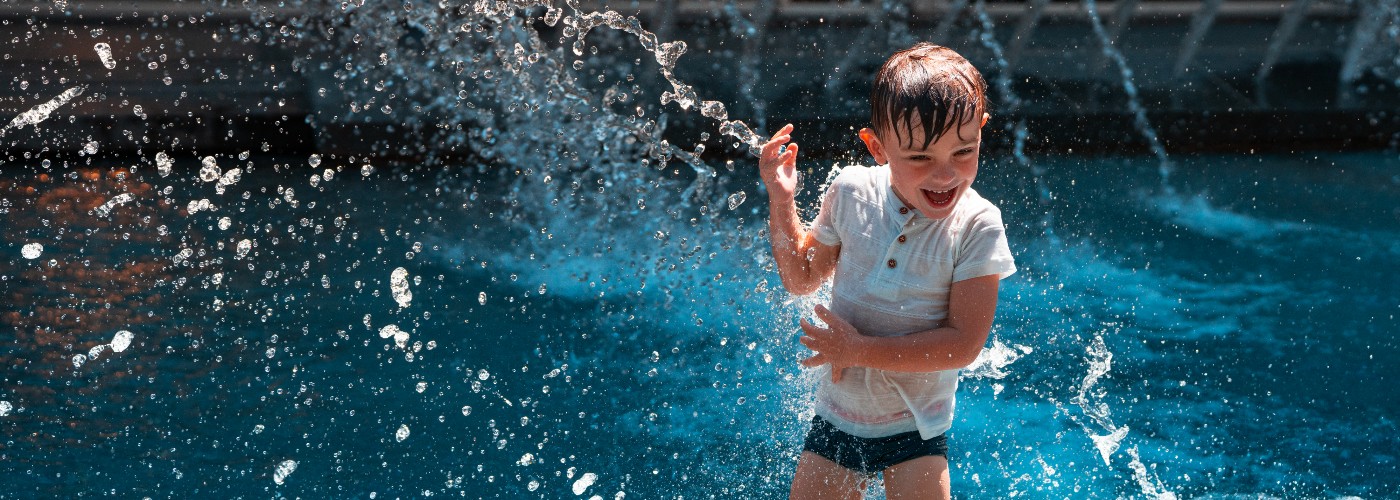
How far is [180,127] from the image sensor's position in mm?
6254

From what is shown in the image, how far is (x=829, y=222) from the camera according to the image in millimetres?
2139

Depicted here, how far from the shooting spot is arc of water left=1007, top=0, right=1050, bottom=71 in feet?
24.1

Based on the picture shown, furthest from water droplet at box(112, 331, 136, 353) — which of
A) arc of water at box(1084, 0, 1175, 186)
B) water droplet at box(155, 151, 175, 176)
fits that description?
arc of water at box(1084, 0, 1175, 186)

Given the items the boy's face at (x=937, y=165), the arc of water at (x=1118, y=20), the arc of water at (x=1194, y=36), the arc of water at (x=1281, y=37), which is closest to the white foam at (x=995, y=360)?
the boy's face at (x=937, y=165)

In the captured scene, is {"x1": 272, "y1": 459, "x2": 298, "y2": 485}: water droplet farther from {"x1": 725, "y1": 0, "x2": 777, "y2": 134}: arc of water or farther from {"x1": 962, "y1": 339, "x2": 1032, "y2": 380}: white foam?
{"x1": 725, "y1": 0, "x2": 777, "y2": 134}: arc of water

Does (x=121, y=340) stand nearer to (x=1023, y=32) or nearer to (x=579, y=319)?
(x=579, y=319)

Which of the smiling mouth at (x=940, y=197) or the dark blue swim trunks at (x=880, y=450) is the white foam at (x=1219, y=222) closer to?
the dark blue swim trunks at (x=880, y=450)

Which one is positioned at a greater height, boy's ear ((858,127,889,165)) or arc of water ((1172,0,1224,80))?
arc of water ((1172,0,1224,80))

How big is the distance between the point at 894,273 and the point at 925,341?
0.13m

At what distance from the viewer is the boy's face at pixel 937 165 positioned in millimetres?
1858

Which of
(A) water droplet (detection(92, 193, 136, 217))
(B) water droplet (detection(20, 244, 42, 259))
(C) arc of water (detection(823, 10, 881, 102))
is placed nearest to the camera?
(B) water droplet (detection(20, 244, 42, 259))

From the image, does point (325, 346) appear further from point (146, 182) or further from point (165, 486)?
point (146, 182)

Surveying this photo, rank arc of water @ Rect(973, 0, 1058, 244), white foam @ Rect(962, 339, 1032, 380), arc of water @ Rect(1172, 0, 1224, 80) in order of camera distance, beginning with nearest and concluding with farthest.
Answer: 1. white foam @ Rect(962, 339, 1032, 380)
2. arc of water @ Rect(973, 0, 1058, 244)
3. arc of water @ Rect(1172, 0, 1224, 80)

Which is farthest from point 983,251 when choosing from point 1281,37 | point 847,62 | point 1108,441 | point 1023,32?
point 1281,37
